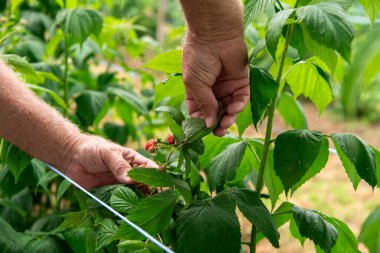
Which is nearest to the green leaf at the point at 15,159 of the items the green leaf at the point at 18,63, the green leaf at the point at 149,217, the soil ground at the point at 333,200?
the green leaf at the point at 18,63

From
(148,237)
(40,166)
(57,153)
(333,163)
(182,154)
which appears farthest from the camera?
(333,163)

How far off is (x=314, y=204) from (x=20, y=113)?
9.64 feet

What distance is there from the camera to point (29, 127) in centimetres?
151

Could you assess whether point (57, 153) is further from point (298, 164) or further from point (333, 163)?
point (333, 163)

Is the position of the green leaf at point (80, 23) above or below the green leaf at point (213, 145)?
above

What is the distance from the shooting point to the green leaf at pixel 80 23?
72.8 inches

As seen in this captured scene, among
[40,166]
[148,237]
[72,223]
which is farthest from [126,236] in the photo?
[40,166]

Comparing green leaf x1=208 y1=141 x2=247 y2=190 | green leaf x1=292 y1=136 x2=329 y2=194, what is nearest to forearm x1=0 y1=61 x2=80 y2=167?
green leaf x1=208 y1=141 x2=247 y2=190

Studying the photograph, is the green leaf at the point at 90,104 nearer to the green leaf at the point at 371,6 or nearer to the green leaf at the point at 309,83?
the green leaf at the point at 309,83

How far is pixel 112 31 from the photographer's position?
245 centimetres

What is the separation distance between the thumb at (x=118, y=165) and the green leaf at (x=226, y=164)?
0.65 ft

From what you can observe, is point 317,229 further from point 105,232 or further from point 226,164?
point 105,232

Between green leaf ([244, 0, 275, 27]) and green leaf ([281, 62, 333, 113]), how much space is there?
0.77 ft

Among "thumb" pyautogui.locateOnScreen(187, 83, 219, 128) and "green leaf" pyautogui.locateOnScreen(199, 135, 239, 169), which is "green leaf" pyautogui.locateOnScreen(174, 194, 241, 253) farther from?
"green leaf" pyautogui.locateOnScreen(199, 135, 239, 169)
